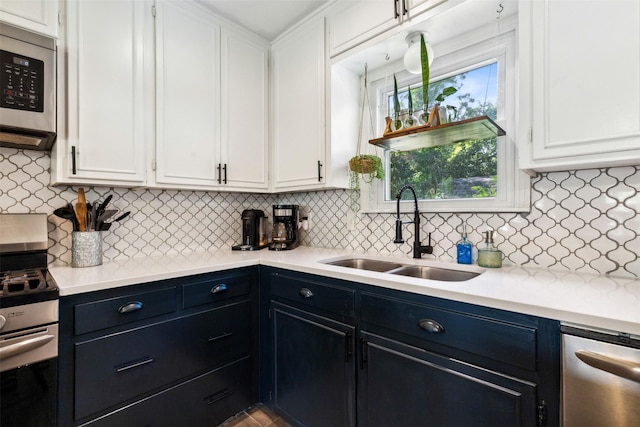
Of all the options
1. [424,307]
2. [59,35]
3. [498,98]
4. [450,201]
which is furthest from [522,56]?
[59,35]

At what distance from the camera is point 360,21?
176 cm

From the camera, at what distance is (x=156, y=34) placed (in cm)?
176

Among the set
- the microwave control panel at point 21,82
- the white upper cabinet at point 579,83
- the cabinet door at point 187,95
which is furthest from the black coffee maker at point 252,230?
the white upper cabinet at point 579,83

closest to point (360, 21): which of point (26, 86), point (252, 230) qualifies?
point (252, 230)

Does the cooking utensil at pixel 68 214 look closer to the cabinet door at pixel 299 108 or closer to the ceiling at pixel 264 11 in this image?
the cabinet door at pixel 299 108

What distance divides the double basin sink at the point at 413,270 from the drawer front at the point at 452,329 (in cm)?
31

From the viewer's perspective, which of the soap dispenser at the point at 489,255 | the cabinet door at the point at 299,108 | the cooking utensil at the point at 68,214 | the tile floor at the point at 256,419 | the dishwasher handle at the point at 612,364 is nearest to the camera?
the dishwasher handle at the point at 612,364

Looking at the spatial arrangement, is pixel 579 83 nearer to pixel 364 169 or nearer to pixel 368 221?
pixel 364 169

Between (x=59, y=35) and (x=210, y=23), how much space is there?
0.88m

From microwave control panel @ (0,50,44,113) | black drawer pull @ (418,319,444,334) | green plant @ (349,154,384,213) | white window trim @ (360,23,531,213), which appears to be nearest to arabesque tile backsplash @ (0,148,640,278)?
white window trim @ (360,23,531,213)

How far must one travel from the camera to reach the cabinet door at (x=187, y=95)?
179cm

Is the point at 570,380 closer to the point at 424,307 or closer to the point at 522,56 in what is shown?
the point at 424,307

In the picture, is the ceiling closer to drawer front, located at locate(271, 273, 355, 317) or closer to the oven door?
drawer front, located at locate(271, 273, 355, 317)

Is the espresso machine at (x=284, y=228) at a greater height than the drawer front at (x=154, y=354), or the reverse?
the espresso machine at (x=284, y=228)
